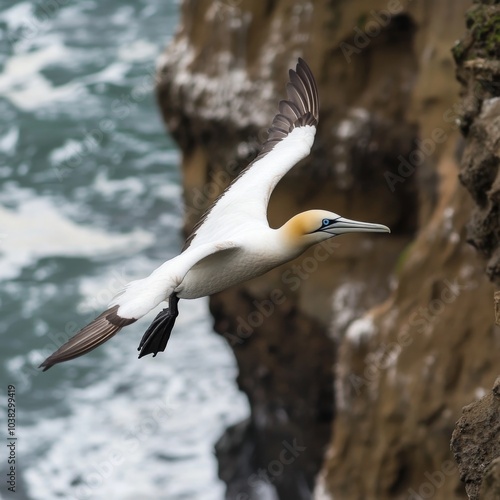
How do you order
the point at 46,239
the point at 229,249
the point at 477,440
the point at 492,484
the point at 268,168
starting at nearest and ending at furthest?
the point at 492,484
the point at 477,440
the point at 229,249
the point at 268,168
the point at 46,239

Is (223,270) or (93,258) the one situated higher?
(223,270)

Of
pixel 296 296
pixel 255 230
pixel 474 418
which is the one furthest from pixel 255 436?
pixel 474 418

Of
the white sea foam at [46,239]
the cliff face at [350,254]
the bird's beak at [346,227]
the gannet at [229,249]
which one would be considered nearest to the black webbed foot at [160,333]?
the gannet at [229,249]

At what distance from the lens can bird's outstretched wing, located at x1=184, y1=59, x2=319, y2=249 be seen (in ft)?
25.8

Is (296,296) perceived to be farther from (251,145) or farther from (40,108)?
(40,108)

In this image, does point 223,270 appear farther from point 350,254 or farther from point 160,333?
point 350,254

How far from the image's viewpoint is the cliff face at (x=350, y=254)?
9977 millimetres

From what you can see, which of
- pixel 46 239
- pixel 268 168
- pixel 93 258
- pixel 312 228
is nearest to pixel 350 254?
pixel 268 168

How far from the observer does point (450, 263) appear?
1017 centimetres

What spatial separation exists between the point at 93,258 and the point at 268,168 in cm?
1327

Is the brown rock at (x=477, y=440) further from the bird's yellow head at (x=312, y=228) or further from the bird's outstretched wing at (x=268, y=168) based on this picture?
the bird's outstretched wing at (x=268, y=168)

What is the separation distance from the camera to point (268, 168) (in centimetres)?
Result: 830

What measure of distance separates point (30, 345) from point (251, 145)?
Answer: 6.99 metres

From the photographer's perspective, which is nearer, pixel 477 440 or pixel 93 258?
A: pixel 477 440
